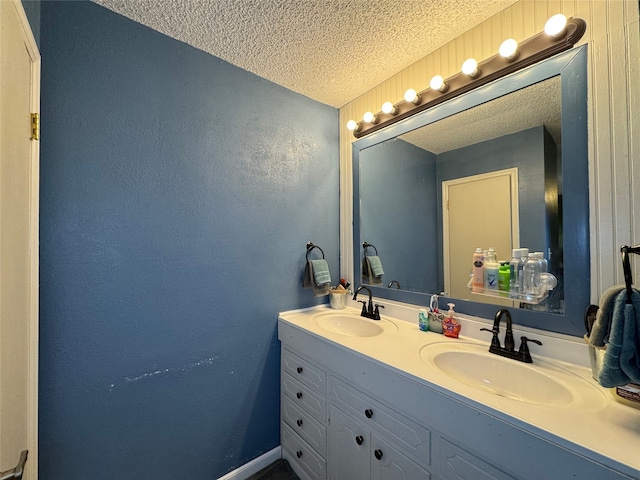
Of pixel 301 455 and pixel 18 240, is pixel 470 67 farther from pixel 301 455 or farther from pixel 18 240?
pixel 301 455

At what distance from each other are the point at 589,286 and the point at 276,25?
1.77 m

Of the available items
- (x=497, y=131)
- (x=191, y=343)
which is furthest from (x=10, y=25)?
(x=497, y=131)

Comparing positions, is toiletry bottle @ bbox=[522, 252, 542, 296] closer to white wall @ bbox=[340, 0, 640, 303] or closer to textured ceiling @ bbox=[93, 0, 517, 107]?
white wall @ bbox=[340, 0, 640, 303]

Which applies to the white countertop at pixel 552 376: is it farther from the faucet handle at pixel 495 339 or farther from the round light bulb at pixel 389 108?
the round light bulb at pixel 389 108

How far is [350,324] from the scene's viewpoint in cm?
172

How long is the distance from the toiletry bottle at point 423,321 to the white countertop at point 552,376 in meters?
0.04

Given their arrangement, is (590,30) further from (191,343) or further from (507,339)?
(191,343)

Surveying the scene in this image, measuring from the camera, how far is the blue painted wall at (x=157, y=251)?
107 cm

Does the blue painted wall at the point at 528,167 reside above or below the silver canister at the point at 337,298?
above

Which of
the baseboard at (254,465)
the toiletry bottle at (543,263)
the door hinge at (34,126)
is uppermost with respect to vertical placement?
the door hinge at (34,126)

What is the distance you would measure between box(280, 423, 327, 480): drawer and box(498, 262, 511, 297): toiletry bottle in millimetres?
1218

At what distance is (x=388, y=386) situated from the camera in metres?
0.99

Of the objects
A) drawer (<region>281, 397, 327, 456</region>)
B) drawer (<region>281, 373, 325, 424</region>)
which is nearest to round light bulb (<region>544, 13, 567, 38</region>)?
drawer (<region>281, 373, 325, 424</region>)

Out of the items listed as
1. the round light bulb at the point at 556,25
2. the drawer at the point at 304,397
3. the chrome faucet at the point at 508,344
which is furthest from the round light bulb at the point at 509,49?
the drawer at the point at 304,397
